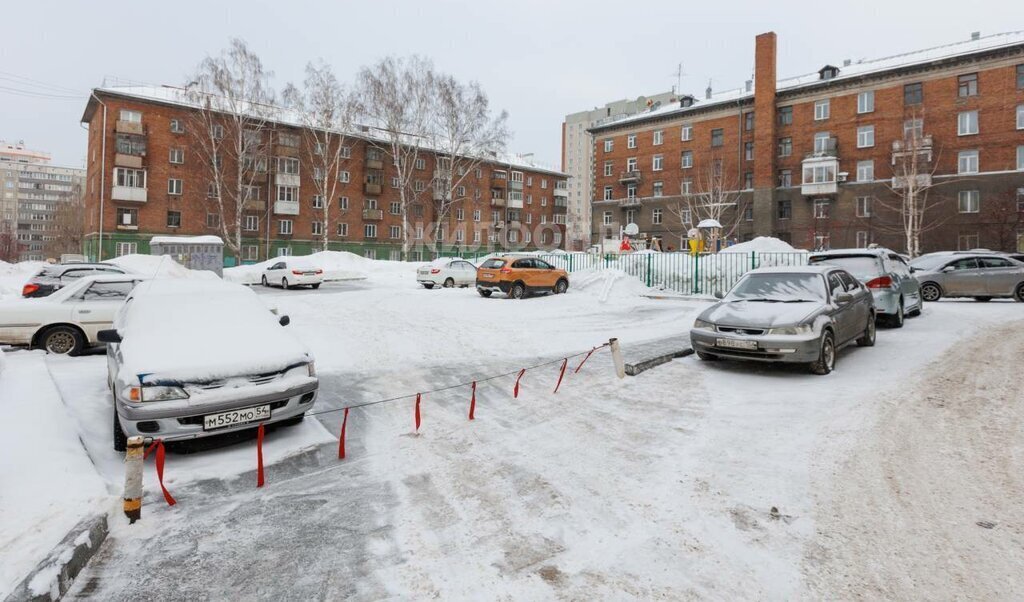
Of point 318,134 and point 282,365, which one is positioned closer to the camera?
point 282,365

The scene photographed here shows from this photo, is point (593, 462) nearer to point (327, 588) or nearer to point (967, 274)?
point (327, 588)

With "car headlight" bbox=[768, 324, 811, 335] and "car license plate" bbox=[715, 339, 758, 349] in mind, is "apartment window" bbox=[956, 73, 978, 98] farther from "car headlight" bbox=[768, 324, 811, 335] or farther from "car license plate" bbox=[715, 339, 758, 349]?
"car license plate" bbox=[715, 339, 758, 349]

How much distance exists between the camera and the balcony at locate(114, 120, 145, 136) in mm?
38875

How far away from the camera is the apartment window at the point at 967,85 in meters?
36.6

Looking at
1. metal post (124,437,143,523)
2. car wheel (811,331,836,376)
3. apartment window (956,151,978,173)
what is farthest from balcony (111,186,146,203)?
apartment window (956,151,978,173)

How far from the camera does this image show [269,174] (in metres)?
45.1

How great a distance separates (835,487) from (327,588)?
3607 mm

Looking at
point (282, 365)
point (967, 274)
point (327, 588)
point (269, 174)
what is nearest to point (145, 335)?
point (282, 365)

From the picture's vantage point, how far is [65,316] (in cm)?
916

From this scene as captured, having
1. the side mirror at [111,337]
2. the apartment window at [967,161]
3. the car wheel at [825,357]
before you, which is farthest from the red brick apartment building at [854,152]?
the side mirror at [111,337]

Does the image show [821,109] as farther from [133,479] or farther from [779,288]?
[133,479]

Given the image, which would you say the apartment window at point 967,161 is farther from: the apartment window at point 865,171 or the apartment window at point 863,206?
the apartment window at point 863,206

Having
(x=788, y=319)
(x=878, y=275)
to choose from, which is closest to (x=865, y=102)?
(x=878, y=275)

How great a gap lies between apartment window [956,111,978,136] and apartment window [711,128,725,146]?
53.8ft
